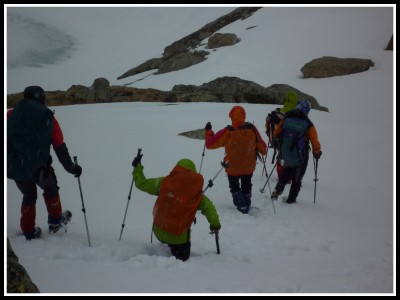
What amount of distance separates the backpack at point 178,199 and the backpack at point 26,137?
1.56 metres

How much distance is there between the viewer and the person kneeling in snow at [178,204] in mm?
4445

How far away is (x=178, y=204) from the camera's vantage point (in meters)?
4.46

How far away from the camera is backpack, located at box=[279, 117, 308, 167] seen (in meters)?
7.10

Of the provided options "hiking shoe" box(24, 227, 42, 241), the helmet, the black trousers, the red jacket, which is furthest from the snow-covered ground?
the helmet

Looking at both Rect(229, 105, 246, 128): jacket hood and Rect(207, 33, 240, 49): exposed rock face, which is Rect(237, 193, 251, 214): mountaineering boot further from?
Rect(207, 33, 240, 49): exposed rock face

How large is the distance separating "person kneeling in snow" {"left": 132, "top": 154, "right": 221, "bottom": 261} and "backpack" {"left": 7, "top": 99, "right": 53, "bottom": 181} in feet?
4.60

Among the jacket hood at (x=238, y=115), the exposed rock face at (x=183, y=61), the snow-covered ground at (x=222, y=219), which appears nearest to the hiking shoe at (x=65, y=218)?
the snow-covered ground at (x=222, y=219)

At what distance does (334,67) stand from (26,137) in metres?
29.1

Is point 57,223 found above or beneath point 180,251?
above

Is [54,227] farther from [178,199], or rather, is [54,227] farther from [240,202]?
[240,202]

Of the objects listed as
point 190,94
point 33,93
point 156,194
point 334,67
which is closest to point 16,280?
point 156,194

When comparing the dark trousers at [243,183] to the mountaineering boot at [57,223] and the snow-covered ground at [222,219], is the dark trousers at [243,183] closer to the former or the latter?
the snow-covered ground at [222,219]

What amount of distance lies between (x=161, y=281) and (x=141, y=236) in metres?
1.85

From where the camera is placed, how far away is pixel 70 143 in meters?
9.45
